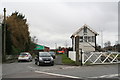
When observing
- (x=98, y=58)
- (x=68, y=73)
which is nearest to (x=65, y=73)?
(x=68, y=73)

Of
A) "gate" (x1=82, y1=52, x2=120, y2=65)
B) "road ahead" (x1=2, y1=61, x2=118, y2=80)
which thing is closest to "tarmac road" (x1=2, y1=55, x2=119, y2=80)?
"road ahead" (x1=2, y1=61, x2=118, y2=80)

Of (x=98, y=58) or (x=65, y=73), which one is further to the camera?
(x=98, y=58)

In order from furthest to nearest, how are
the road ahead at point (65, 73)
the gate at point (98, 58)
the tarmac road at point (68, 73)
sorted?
the gate at point (98, 58) → the road ahead at point (65, 73) → the tarmac road at point (68, 73)

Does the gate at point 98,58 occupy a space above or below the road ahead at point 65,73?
above

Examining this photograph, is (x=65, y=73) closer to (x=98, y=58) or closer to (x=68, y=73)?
Answer: (x=68, y=73)

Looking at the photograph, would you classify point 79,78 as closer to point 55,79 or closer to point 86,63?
point 55,79

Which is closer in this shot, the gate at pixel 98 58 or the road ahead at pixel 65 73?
the road ahead at pixel 65 73

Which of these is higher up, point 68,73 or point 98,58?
point 98,58

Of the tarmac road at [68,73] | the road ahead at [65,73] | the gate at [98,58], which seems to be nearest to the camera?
the tarmac road at [68,73]

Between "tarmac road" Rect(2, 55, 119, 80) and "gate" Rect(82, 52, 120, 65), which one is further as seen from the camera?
"gate" Rect(82, 52, 120, 65)

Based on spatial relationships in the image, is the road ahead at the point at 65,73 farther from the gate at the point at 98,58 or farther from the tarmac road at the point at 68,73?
the gate at the point at 98,58

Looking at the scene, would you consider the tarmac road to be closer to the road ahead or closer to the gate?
the road ahead

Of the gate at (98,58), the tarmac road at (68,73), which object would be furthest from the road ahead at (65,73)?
the gate at (98,58)

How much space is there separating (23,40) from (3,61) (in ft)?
45.7
